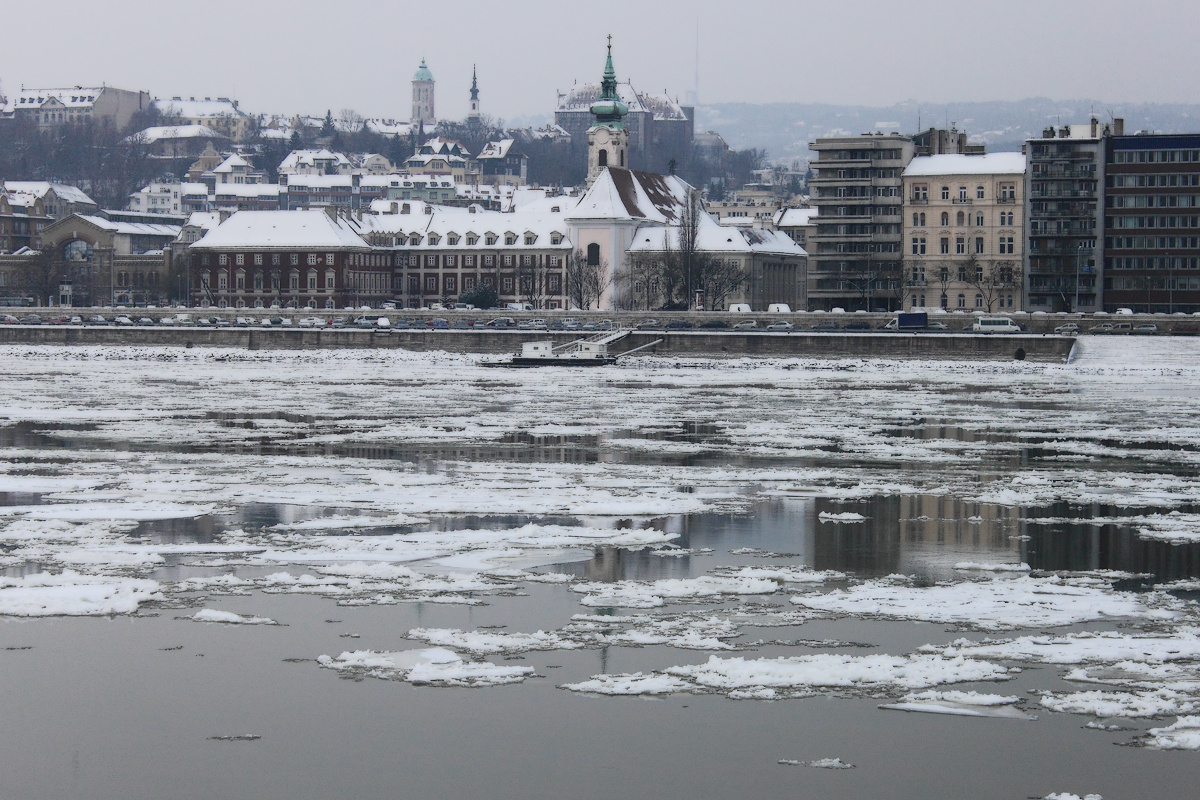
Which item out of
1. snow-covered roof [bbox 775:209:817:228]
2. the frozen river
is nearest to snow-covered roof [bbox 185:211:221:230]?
snow-covered roof [bbox 775:209:817:228]

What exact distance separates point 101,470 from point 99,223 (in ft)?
424

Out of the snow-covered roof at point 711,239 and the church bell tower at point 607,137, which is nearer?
the snow-covered roof at point 711,239

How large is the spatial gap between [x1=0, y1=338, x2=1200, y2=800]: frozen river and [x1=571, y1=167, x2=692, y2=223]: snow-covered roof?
99319mm

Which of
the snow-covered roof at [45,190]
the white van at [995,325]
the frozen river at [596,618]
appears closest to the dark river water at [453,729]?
the frozen river at [596,618]

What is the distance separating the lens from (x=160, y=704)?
13.1 metres

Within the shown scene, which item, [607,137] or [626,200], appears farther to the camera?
[607,137]

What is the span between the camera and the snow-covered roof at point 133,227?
496 ft

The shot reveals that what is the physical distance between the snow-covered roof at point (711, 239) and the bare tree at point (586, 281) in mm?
3156

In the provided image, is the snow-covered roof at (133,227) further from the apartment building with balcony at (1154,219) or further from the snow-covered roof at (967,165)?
the apartment building with balcony at (1154,219)

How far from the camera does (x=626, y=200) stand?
13562cm

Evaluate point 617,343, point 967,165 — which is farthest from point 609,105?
point 617,343

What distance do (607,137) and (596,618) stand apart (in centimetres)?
13131

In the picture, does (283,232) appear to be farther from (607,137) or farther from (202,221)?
(202,221)

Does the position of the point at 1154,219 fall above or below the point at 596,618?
above
